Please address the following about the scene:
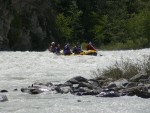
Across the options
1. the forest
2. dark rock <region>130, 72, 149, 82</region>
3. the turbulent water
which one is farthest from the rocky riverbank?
the forest

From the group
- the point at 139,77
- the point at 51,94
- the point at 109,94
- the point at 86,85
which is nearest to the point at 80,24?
the point at 139,77

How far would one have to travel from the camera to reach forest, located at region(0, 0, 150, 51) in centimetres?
5009

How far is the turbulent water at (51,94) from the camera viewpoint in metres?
14.0

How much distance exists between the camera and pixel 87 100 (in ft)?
50.5

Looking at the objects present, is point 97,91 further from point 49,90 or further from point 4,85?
point 4,85

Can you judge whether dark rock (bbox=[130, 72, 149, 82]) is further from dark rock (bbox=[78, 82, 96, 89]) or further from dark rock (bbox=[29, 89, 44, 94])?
dark rock (bbox=[29, 89, 44, 94])

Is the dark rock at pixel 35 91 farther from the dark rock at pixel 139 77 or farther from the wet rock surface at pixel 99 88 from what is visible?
the dark rock at pixel 139 77

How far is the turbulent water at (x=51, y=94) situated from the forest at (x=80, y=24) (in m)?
17.9

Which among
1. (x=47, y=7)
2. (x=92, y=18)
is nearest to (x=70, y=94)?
(x=47, y=7)

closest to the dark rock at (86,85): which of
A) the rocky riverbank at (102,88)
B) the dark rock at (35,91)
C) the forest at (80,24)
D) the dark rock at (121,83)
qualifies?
the rocky riverbank at (102,88)

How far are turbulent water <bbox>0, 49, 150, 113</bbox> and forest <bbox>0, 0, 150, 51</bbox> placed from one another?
704 inches

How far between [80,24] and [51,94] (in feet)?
161

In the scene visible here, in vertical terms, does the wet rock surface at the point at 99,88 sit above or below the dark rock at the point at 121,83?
below

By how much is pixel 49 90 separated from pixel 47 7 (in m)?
39.1
